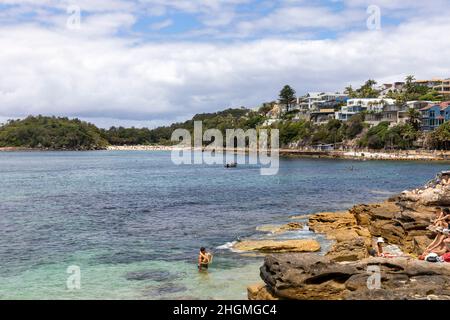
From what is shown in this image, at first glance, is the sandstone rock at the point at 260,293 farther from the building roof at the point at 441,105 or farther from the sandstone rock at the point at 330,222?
the building roof at the point at 441,105

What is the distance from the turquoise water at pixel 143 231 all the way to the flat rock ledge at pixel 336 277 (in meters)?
3.93

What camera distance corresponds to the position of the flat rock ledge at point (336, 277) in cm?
1659

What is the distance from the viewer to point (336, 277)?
18.0 meters

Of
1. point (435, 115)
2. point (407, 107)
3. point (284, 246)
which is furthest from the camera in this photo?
point (407, 107)

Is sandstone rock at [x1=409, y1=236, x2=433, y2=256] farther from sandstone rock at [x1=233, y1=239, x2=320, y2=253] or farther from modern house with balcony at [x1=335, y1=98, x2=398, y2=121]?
modern house with balcony at [x1=335, y1=98, x2=398, y2=121]

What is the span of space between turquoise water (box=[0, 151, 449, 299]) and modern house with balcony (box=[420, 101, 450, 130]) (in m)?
79.0

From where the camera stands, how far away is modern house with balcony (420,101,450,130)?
150625 millimetres

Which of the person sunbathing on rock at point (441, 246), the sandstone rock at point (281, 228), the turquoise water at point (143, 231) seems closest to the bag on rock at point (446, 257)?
the person sunbathing on rock at point (441, 246)

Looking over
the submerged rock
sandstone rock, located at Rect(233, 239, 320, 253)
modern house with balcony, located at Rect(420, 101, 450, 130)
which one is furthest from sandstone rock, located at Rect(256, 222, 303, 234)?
modern house with balcony, located at Rect(420, 101, 450, 130)

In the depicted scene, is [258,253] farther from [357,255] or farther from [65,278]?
[65,278]

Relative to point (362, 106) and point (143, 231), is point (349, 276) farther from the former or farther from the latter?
A: point (362, 106)

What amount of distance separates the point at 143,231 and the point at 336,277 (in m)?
23.5

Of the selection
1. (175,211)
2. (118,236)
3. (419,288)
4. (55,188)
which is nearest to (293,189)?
(175,211)

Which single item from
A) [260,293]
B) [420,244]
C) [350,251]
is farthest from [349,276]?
[420,244]
